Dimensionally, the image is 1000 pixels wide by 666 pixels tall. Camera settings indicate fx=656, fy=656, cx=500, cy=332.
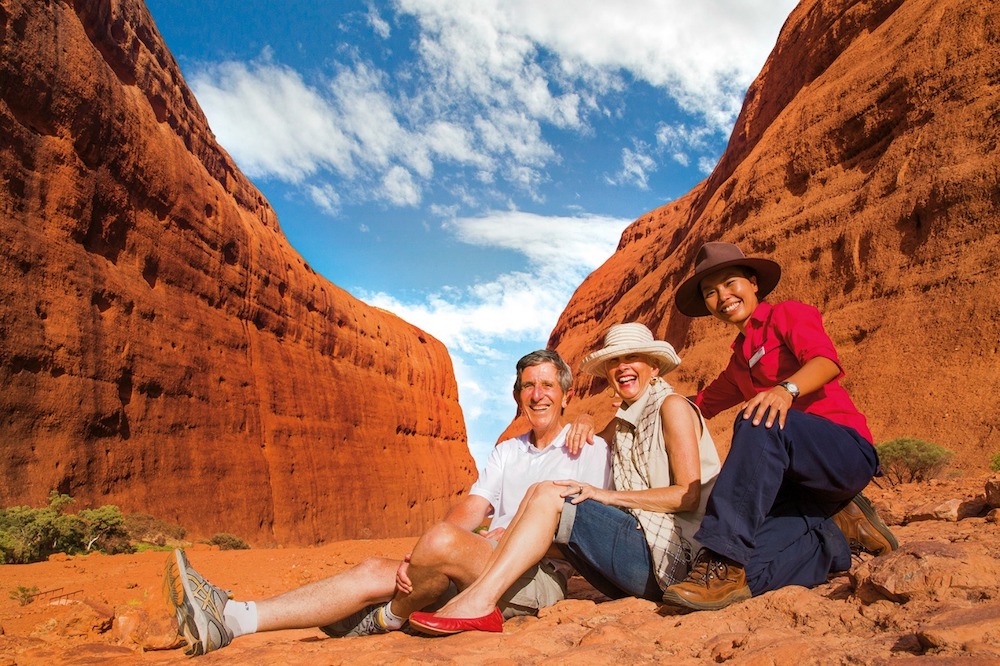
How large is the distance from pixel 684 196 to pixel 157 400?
53.7 metres

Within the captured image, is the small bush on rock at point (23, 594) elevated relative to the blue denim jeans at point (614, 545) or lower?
lower

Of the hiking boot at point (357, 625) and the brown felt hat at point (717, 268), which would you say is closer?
the hiking boot at point (357, 625)

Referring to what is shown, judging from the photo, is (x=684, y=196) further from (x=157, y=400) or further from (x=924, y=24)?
(x=157, y=400)

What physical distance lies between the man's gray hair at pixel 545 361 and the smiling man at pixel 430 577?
107 millimetres

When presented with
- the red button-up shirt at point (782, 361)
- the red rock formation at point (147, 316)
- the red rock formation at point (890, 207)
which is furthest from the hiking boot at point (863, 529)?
the red rock formation at point (147, 316)

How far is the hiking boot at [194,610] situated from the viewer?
10.3ft

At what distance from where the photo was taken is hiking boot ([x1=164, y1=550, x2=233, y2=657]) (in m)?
3.12

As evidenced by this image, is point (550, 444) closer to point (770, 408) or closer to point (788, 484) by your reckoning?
point (788, 484)

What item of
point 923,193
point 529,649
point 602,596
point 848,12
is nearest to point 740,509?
point 529,649

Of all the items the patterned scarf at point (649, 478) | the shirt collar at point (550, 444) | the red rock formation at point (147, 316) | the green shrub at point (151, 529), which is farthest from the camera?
the red rock formation at point (147, 316)

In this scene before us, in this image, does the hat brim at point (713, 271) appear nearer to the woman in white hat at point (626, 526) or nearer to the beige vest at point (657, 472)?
the beige vest at point (657, 472)

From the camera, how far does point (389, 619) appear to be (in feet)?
11.2

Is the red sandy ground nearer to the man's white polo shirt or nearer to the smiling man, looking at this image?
the smiling man

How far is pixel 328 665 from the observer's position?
8.95 ft
